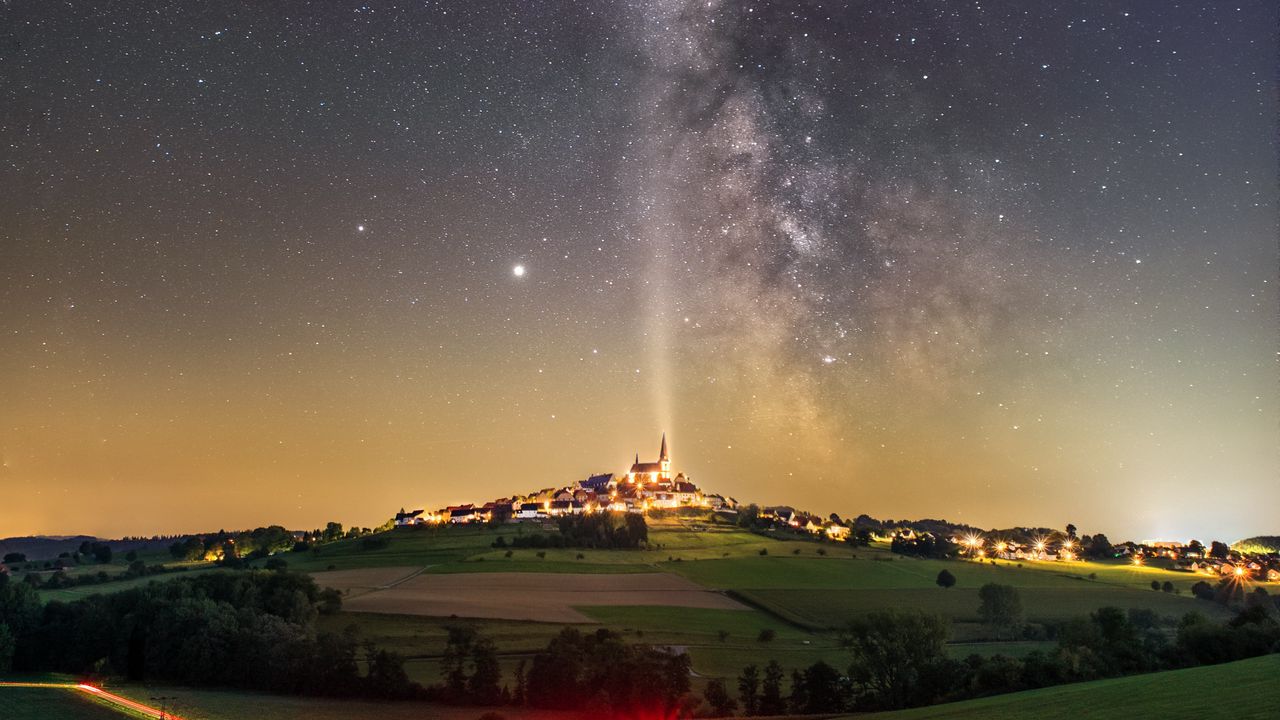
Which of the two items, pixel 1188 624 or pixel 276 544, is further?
pixel 276 544

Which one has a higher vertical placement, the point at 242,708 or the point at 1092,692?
the point at 1092,692

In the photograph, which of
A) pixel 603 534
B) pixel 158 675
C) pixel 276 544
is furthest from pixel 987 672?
pixel 276 544

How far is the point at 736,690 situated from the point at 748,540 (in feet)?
362

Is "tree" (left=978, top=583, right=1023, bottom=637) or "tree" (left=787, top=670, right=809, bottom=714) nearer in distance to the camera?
"tree" (left=787, top=670, right=809, bottom=714)

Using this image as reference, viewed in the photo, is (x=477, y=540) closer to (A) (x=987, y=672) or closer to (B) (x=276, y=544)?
(B) (x=276, y=544)

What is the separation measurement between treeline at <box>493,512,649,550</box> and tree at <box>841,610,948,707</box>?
97.8 meters

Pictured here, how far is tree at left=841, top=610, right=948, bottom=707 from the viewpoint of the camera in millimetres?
54469

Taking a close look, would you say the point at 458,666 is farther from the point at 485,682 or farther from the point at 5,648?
the point at 5,648

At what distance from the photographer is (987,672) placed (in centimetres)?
5006

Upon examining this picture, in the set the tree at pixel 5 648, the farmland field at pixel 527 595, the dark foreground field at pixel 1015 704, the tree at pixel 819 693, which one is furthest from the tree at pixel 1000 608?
the tree at pixel 5 648

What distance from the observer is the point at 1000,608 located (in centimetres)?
9950

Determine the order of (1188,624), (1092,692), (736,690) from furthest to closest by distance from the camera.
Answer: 1. (736,690)
2. (1188,624)
3. (1092,692)

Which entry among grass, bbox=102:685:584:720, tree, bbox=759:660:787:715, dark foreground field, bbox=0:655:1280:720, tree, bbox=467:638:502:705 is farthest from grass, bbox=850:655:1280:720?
tree, bbox=467:638:502:705

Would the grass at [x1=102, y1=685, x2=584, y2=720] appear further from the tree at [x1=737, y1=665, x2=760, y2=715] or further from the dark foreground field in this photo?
the tree at [x1=737, y1=665, x2=760, y2=715]
